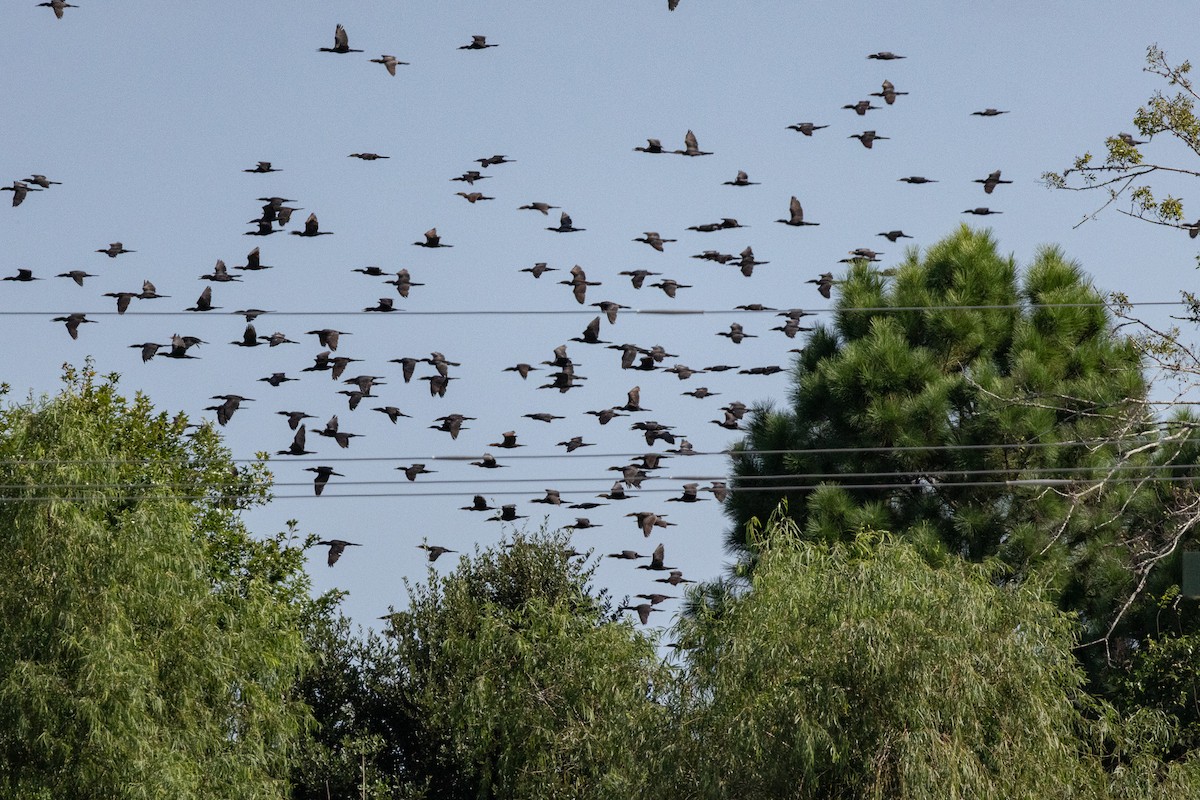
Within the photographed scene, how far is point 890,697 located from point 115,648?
9633 mm

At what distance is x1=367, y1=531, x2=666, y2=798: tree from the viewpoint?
20.0m

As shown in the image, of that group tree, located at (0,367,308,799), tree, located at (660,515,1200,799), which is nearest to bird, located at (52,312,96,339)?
tree, located at (0,367,308,799)

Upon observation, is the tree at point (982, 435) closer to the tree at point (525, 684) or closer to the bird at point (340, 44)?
the tree at point (525, 684)

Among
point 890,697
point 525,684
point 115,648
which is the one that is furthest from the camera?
point 525,684

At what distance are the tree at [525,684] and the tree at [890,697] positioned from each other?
130 cm

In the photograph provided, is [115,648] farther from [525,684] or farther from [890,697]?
[890,697]

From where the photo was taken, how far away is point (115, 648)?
20.8 metres

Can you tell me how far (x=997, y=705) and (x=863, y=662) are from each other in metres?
1.45

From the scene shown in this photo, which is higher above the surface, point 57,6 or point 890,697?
point 57,6

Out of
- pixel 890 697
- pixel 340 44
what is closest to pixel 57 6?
pixel 340 44

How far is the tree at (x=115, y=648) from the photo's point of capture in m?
20.3

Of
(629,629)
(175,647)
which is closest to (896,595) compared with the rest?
(629,629)

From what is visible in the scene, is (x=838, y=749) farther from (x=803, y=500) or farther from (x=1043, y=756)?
(x=803, y=500)

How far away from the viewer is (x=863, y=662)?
1619 cm
